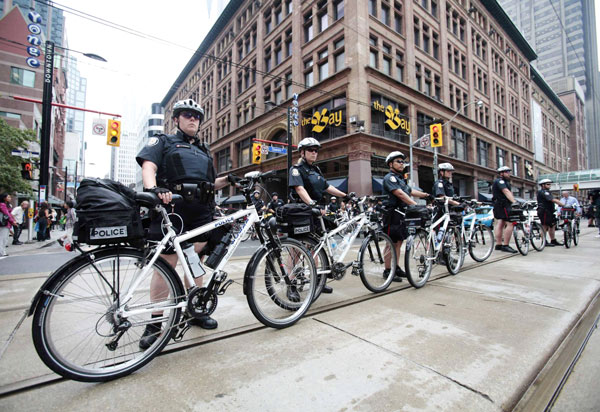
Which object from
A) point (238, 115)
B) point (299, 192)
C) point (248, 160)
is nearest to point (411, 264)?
point (299, 192)

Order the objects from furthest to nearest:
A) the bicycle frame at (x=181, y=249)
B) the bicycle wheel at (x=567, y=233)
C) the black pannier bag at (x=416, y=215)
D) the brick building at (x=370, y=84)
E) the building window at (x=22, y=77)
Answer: the building window at (x=22, y=77)
the brick building at (x=370, y=84)
the bicycle wheel at (x=567, y=233)
the black pannier bag at (x=416, y=215)
the bicycle frame at (x=181, y=249)

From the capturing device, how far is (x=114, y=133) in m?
13.1

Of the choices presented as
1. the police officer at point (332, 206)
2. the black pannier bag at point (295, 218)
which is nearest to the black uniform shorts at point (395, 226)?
the police officer at point (332, 206)

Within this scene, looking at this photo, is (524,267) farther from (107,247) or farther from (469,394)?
(107,247)

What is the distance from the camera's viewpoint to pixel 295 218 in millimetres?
3082

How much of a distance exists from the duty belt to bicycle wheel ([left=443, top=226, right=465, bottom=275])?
3851 millimetres

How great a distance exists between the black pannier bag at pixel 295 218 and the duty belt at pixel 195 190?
82 cm

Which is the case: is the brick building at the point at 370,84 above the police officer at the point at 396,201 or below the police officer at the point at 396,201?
above

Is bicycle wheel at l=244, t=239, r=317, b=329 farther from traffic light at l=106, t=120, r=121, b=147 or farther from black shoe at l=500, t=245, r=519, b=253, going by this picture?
traffic light at l=106, t=120, r=121, b=147

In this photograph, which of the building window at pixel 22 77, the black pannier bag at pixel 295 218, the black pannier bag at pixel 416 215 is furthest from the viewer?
the building window at pixel 22 77

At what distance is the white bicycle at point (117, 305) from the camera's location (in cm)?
165

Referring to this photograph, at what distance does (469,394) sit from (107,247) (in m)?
2.34

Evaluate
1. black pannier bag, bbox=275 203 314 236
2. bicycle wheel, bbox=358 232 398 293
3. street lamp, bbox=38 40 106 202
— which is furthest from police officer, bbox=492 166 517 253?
street lamp, bbox=38 40 106 202

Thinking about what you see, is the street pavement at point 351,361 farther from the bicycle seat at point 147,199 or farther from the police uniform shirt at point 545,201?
the police uniform shirt at point 545,201
